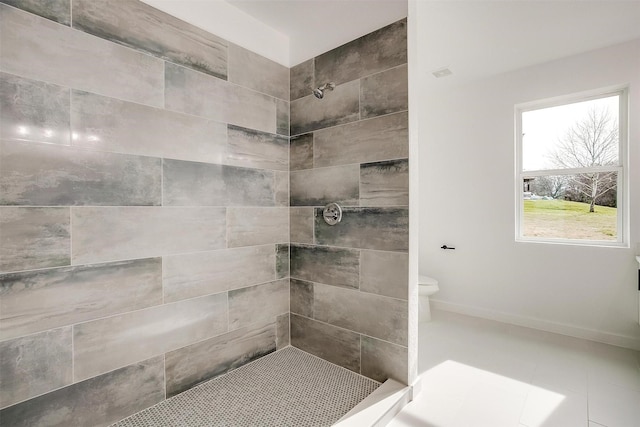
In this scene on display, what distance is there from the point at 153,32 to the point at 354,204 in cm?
142

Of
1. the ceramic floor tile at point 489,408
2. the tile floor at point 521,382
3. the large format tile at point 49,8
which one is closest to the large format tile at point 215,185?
the large format tile at point 49,8

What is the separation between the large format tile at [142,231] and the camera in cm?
134

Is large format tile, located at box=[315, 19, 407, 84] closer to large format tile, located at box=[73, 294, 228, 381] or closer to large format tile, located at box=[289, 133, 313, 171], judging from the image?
large format tile, located at box=[289, 133, 313, 171]

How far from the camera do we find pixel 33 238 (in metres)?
1.22

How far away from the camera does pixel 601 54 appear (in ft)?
8.22

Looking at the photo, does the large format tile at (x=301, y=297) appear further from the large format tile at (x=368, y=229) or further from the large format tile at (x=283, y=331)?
the large format tile at (x=368, y=229)

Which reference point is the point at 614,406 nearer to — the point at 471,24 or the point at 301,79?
the point at 471,24

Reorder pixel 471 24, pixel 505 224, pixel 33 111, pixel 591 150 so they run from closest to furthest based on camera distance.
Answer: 1. pixel 33 111
2. pixel 471 24
3. pixel 591 150
4. pixel 505 224

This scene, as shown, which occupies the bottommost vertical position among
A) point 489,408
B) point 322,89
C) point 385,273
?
point 489,408

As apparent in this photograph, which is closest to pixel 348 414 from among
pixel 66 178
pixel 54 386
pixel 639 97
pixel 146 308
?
pixel 146 308

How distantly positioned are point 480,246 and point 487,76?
1698 mm

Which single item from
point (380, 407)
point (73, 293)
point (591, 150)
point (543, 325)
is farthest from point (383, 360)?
point (591, 150)

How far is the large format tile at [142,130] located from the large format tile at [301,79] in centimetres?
65

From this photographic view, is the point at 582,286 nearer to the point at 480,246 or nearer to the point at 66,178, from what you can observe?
the point at 480,246
